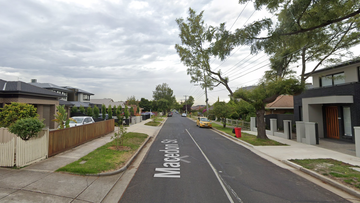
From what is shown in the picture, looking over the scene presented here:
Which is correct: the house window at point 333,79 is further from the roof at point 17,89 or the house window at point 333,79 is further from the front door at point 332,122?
the roof at point 17,89

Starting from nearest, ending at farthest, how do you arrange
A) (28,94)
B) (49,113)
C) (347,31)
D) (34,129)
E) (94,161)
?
(34,129) → (94,161) → (347,31) → (28,94) → (49,113)

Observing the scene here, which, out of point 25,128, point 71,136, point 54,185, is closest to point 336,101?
point 54,185

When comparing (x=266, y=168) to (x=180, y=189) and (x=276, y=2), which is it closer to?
(x=180, y=189)

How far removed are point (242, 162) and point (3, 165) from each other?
9.33 metres

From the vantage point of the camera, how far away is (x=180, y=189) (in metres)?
5.86

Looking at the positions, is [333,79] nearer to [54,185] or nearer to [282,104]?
[282,104]

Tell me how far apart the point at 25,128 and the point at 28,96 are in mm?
11911

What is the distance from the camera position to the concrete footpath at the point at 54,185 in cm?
488

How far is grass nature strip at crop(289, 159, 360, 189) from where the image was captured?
653cm

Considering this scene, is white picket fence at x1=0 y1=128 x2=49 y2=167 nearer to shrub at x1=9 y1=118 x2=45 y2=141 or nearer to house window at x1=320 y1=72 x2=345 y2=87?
shrub at x1=9 y1=118 x2=45 y2=141

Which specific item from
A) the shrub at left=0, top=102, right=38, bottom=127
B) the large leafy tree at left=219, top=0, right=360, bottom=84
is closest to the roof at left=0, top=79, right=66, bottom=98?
the shrub at left=0, top=102, right=38, bottom=127

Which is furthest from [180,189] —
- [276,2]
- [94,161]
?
[276,2]

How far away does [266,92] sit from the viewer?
14.6 m

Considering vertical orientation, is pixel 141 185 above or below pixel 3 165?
below
